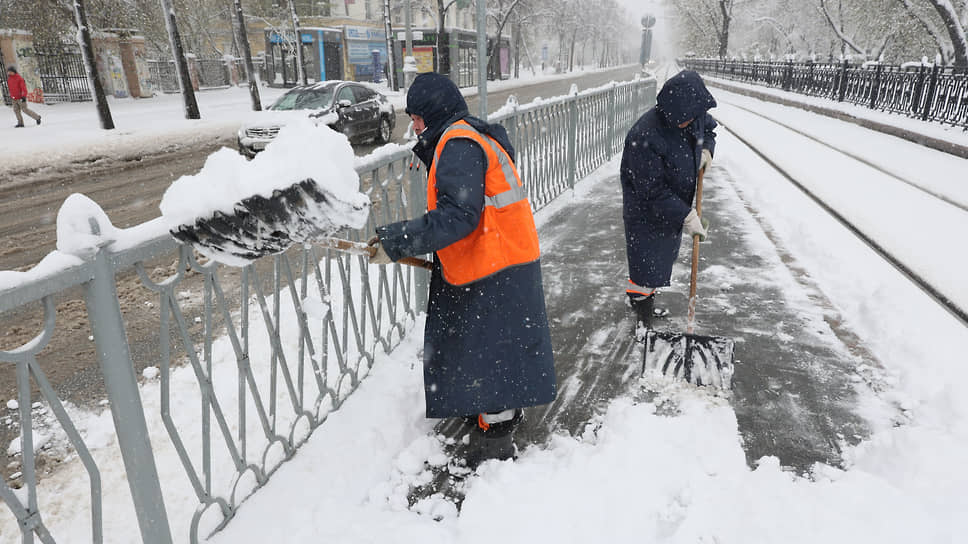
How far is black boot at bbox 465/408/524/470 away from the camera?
273 centimetres

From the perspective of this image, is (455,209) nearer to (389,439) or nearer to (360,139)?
(389,439)

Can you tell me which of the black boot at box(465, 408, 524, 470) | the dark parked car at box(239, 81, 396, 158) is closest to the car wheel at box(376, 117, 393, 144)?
the dark parked car at box(239, 81, 396, 158)

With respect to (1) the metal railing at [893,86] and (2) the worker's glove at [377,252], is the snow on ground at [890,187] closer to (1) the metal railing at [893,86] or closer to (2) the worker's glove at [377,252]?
(1) the metal railing at [893,86]

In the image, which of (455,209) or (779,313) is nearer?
(455,209)

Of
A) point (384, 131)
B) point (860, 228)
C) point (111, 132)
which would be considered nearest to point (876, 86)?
point (860, 228)

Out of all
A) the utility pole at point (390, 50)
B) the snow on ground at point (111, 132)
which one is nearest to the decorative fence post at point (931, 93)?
the snow on ground at point (111, 132)

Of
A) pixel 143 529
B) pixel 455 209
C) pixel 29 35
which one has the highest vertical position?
pixel 29 35

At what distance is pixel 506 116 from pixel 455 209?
3.92 m

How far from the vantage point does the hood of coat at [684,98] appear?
343 cm

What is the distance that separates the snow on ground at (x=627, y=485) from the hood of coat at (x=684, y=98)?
163 centimetres

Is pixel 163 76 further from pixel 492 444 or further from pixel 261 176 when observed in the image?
pixel 261 176

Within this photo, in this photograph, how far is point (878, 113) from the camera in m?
15.7

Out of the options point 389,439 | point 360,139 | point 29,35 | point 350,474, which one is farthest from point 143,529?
point 29,35

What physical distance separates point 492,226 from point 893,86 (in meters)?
17.2
